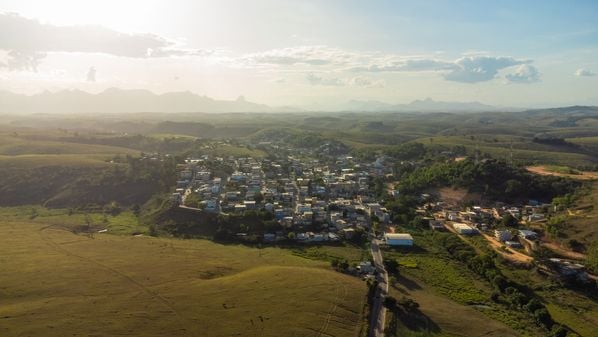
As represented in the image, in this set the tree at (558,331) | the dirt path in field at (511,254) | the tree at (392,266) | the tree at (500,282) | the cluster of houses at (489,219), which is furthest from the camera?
the cluster of houses at (489,219)

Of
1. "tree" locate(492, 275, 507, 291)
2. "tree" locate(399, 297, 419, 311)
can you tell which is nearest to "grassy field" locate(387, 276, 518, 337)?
"tree" locate(399, 297, 419, 311)

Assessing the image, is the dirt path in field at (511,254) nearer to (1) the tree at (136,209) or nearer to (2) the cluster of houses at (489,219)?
(2) the cluster of houses at (489,219)

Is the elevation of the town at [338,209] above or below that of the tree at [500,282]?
above

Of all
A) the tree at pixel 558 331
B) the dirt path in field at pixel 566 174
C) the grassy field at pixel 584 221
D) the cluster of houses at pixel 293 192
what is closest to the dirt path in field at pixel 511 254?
the grassy field at pixel 584 221

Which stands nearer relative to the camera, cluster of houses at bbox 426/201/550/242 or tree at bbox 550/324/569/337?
tree at bbox 550/324/569/337

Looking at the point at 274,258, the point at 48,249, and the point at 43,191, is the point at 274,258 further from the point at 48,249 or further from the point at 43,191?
the point at 43,191

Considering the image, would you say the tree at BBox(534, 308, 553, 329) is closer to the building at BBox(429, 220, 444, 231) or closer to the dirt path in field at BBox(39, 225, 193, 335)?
the building at BBox(429, 220, 444, 231)
